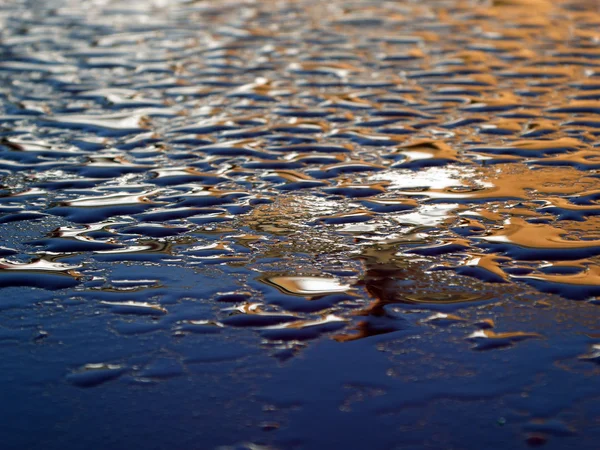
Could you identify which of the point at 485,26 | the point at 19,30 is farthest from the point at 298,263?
the point at 19,30

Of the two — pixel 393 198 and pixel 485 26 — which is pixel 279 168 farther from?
pixel 485 26

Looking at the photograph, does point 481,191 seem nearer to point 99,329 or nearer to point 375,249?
point 375,249

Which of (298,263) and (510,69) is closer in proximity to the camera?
(298,263)

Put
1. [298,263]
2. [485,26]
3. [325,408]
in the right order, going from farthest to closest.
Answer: [485,26]
[298,263]
[325,408]

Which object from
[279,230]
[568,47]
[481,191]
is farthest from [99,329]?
[568,47]

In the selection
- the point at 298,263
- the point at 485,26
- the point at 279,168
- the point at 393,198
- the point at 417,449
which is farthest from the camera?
the point at 485,26

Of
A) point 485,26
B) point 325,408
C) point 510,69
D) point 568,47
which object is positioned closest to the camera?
point 325,408
